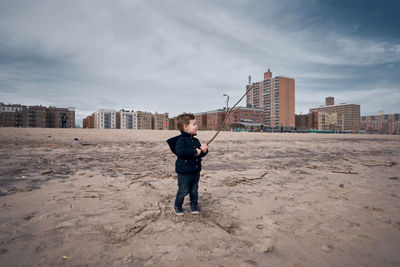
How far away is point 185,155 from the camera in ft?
9.35

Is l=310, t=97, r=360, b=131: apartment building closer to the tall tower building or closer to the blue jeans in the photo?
the tall tower building

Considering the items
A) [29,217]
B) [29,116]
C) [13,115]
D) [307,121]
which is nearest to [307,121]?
[307,121]

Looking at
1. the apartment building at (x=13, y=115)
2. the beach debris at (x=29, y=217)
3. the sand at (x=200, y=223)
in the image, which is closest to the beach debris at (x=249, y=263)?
the sand at (x=200, y=223)

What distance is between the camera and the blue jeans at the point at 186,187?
2912mm

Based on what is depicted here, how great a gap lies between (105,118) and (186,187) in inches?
6100

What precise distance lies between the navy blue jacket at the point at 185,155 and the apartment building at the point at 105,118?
15389 cm

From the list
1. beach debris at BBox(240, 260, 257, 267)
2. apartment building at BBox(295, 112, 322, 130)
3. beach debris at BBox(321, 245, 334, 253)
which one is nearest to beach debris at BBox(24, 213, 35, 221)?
beach debris at BBox(240, 260, 257, 267)

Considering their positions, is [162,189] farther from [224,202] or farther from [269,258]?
[269,258]

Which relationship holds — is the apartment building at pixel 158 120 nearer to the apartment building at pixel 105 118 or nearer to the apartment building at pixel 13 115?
the apartment building at pixel 105 118

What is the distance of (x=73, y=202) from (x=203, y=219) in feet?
7.07

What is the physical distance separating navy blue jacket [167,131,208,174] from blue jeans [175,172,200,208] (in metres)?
0.09

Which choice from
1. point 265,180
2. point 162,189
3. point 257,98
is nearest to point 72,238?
point 162,189

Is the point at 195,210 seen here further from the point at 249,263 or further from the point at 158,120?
the point at 158,120

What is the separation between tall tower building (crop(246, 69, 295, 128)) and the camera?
4633 inches
